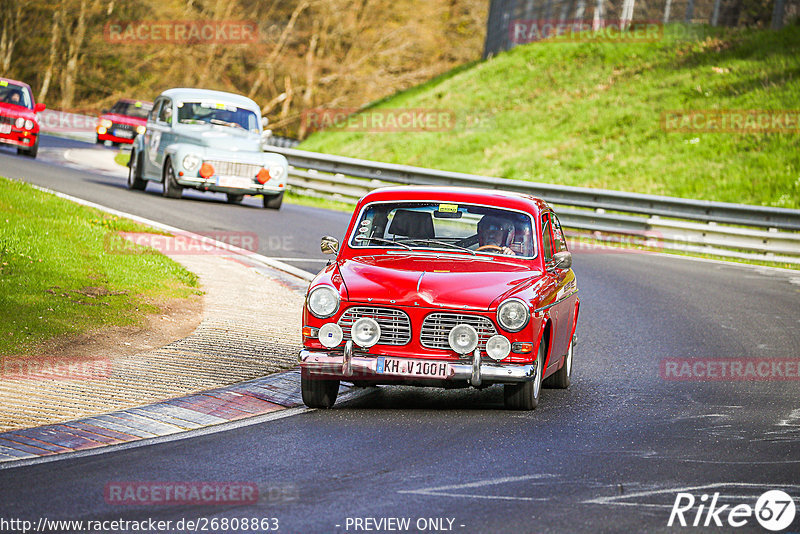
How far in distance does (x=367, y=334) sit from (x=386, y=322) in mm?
161

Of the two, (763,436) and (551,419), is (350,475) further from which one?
(763,436)

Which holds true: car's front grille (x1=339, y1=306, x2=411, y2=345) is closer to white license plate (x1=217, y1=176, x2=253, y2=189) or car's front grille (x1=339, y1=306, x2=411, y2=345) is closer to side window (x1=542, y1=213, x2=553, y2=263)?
side window (x1=542, y1=213, x2=553, y2=263)

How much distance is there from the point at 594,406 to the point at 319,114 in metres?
54.8

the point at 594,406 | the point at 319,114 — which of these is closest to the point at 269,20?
the point at 319,114

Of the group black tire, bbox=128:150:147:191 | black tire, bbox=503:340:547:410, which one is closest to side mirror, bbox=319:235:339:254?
black tire, bbox=503:340:547:410

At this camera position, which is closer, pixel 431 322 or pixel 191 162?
pixel 431 322

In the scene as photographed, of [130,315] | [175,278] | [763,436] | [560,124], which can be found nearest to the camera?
[763,436]

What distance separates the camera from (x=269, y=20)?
6300cm

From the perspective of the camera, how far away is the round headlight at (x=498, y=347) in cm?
803

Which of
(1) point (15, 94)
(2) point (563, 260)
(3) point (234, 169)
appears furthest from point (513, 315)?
(1) point (15, 94)

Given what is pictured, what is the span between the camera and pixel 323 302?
8227mm

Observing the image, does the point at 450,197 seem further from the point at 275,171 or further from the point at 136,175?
the point at 136,175

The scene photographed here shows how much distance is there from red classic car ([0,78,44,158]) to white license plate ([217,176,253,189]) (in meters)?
7.94

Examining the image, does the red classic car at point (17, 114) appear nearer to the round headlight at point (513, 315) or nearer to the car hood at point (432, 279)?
the car hood at point (432, 279)
